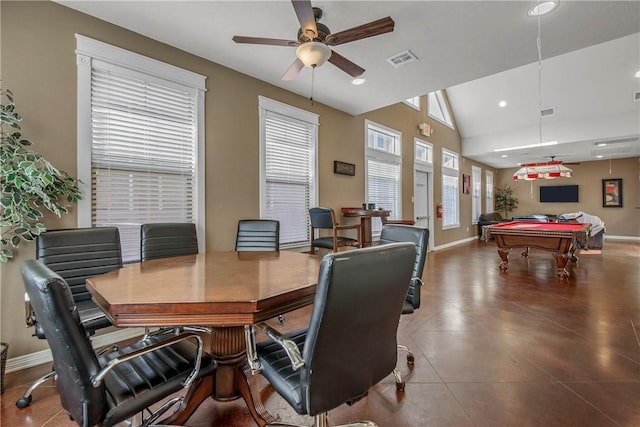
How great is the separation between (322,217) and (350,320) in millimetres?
2802

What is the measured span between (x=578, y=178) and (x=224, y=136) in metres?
12.4

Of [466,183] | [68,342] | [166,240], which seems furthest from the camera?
[466,183]

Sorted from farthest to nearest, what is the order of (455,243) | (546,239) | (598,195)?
(598,195) → (455,243) → (546,239)

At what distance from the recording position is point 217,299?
1.17 meters

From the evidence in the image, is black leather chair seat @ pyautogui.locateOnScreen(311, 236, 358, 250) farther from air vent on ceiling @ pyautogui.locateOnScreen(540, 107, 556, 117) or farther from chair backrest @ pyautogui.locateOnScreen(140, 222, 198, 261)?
air vent on ceiling @ pyautogui.locateOnScreen(540, 107, 556, 117)

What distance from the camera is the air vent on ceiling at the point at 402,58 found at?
2.98 metres

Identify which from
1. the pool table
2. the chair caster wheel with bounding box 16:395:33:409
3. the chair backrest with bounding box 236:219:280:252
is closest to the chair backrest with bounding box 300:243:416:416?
the chair caster wheel with bounding box 16:395:33:409

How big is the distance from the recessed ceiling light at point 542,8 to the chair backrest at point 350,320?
252 cm

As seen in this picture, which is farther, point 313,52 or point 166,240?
point 166,240

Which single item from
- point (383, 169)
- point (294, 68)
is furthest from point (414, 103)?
point (294, 68)

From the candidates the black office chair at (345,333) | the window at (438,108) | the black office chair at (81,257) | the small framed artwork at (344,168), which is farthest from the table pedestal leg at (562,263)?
the black office chair at (81,257)

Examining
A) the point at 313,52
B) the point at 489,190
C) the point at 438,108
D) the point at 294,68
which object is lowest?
the point at 489,190

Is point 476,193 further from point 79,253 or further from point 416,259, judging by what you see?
point 79,253

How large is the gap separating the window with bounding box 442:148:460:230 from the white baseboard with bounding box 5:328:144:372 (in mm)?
7281
